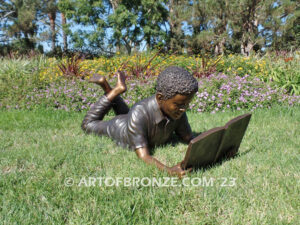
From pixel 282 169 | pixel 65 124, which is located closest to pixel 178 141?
pixel 282 169

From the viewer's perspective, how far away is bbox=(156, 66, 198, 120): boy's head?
2023mm

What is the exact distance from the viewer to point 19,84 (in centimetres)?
577

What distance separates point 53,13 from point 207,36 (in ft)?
48.4

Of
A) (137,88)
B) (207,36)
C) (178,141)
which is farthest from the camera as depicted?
(207,36)

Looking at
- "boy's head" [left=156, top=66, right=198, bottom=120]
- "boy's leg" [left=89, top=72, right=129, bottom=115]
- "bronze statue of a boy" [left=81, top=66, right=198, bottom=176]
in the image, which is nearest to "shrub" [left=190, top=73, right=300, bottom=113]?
"boy's leg" [left=89, top=72, right=129, bottom=115]

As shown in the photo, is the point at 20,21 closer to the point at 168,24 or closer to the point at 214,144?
the point at 168,24

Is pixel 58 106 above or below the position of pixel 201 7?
below

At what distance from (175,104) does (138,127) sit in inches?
17.5

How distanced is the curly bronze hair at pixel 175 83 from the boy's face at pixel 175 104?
5cm

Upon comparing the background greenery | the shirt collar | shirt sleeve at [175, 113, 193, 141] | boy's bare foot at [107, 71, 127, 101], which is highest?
the background greenery

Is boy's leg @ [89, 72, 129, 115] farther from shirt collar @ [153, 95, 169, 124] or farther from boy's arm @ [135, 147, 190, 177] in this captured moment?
boy's arm @ [135, 147, 190, 177]

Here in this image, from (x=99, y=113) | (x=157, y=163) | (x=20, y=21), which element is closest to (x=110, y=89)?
(x=99, y=113)

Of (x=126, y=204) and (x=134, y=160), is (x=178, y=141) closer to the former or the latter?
(x=134, y=160)

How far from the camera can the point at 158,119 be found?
7.79ft
